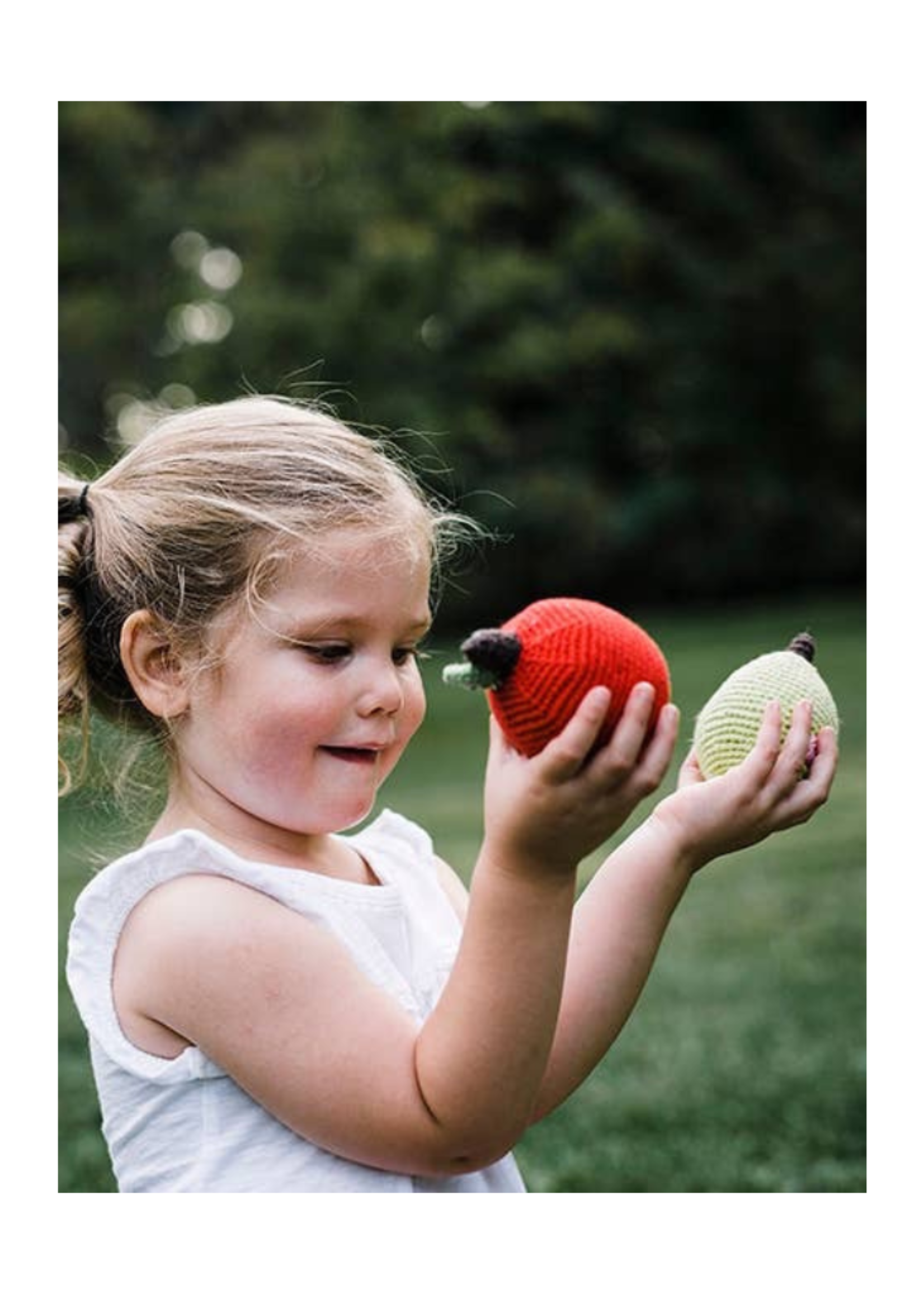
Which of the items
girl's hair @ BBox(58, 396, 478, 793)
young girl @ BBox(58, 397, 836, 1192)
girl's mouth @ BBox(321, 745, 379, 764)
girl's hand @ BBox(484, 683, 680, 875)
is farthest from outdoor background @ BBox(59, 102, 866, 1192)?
girl's hand @ BBox(484, 683, 680, 875)

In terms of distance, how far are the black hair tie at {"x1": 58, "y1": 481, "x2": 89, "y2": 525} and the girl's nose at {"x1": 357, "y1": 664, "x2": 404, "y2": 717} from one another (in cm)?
51

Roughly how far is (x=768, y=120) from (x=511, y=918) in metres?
21.4

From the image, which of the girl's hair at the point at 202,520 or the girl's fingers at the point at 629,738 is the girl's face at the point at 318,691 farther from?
the girl's fingers at the point at 629,738

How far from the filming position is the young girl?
1337 millimetres

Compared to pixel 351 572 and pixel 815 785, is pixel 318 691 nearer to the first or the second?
pixel 351 572

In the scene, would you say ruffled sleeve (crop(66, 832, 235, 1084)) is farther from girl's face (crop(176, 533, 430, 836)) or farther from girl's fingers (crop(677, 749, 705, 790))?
girl's fingers (crop(677, 749, 705, 790))

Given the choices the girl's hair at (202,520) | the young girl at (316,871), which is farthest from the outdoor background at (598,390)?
the young girl at (316,871)

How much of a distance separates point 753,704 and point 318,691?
0.43m

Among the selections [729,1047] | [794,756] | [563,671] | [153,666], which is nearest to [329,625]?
[153,666]

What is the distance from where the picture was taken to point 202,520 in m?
1.64

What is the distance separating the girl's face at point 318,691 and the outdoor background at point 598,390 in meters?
0.38
